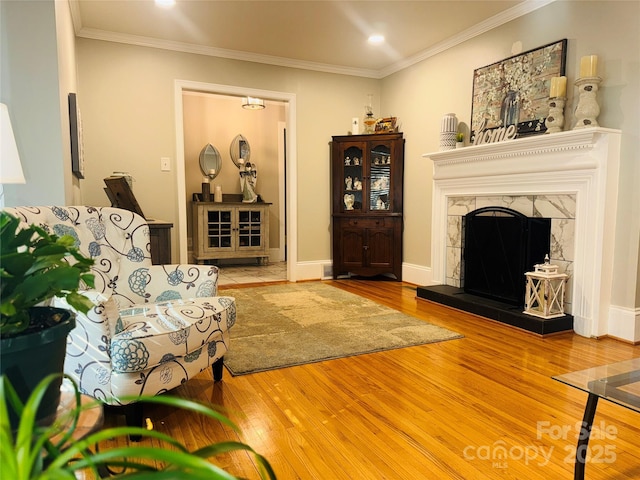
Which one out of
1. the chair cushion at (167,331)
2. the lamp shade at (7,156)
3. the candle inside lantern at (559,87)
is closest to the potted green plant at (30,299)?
the chair cushion at (167,331)

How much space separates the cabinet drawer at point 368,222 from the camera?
5.00 m

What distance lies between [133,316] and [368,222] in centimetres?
351

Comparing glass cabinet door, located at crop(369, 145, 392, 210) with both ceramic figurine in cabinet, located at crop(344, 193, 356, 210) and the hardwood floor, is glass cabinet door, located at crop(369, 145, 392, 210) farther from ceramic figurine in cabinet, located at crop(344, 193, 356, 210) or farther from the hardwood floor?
the hardwood floor

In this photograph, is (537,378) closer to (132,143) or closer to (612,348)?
(612,348)

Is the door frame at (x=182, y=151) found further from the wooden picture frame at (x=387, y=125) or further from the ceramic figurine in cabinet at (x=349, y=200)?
the wooden picture frame at (x=387, y=125)

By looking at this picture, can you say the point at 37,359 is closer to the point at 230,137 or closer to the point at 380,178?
the point at 380,178

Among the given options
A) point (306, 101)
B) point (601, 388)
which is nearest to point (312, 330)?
point (601, 388)

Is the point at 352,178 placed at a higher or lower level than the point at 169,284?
higher

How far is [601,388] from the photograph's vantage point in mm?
1361

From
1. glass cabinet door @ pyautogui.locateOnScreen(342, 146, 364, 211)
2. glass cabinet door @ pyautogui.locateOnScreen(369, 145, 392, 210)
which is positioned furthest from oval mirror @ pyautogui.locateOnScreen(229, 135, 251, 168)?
glass cabinet door @ pyautogui.locateOnScreen(369, 145, 392, 210)

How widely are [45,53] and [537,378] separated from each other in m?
3.10

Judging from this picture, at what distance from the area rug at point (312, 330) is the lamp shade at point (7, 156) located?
1380 millimetres

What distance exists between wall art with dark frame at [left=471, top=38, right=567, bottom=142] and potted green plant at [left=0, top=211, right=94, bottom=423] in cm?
348

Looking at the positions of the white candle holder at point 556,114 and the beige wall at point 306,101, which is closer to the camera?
the beige wall at point 306,101
